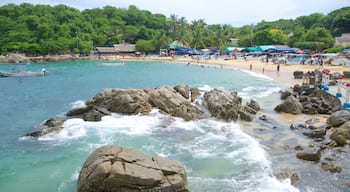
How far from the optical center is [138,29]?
405 ft

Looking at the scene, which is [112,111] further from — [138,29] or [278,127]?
[138,29]

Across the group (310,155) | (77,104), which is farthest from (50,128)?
(310,155)

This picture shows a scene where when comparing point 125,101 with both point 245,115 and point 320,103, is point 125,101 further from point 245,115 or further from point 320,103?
point 320,103

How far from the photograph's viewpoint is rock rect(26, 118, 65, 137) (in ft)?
65.9

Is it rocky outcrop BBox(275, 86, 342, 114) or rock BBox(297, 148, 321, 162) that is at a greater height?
rocky outcrop BBox(275, 86, 342, 114)

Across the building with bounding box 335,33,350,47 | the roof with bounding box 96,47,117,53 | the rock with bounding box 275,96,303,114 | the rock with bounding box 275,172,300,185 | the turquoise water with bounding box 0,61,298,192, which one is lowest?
the turquoise water with bounding box 0,61,298,192

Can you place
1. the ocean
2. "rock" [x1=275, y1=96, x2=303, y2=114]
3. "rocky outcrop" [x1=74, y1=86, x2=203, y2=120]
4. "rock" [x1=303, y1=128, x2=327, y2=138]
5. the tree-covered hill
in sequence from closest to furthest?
the ocean < "rock" [x1=303, y1=128, x2=327, y2=138] < "rocky outcrop" [x1=74, y1=86, x2=203, y2=120] < "rock" [x1=275, y1=96, x2=303, y2=114] < the tree-covered hill

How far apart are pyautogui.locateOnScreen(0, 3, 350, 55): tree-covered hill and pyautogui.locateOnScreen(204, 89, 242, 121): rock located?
62719 mm

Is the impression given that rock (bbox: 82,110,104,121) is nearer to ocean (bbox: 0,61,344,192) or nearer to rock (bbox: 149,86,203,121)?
ocean (bbox: 0,61,344,192)

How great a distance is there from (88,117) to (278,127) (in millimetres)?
13422

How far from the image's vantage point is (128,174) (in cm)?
1085

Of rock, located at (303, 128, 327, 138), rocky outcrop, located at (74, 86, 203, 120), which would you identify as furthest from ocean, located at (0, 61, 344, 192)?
rock, located at (303, 128, 327, 138)

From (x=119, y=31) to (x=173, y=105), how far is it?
343 ft

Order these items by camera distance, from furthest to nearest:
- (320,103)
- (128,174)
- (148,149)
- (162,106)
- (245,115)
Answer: (320,103) < (162,106) < (245,115) < (148,149) < (128,174)
